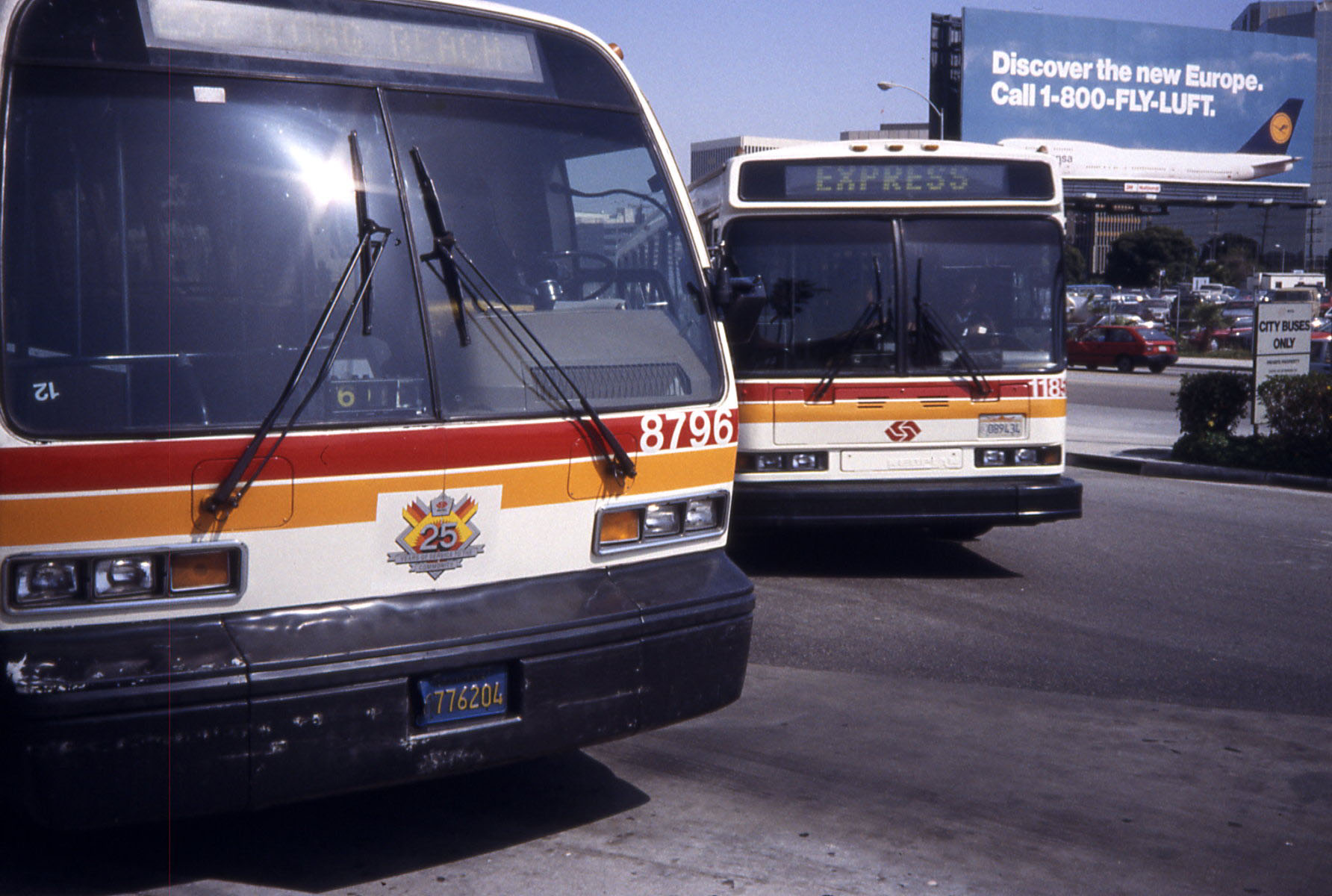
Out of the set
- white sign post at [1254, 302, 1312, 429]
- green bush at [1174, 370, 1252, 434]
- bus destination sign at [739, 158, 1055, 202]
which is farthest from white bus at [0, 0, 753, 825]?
green bush at [1174, 370, 1252, 434]

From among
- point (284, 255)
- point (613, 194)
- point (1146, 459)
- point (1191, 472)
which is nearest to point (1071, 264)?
point (1146, 459)

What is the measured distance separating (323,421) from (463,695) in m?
0.87

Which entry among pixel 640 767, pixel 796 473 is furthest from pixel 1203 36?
pixel 640 767

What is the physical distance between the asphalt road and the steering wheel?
1.77 meters

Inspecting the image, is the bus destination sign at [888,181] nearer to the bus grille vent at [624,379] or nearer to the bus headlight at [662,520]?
the bus grille vent at [624,379]

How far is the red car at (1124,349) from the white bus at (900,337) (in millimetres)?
31378

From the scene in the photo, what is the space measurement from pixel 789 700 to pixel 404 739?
2.64 m

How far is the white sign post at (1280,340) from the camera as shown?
15398 millimetres

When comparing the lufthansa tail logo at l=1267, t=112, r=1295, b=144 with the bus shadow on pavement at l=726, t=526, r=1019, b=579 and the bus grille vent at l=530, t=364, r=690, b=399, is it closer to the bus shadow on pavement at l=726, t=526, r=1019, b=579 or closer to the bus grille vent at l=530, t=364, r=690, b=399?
the bus shadow on pavement at l=726, t=526, r=1019, b=579

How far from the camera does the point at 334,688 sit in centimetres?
361

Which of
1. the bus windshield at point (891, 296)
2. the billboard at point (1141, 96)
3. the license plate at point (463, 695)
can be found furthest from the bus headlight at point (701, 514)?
the billboard at point (1141, 96)

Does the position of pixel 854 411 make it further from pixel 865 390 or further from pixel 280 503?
pixel 280 503

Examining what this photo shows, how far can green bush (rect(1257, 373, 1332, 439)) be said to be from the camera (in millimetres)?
14125

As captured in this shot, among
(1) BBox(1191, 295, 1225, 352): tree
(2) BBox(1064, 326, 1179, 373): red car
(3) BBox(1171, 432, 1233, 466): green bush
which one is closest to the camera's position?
(3) BBox(1171, 432, 1233, 466): green bush
